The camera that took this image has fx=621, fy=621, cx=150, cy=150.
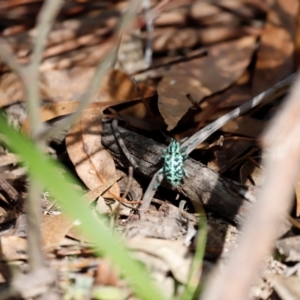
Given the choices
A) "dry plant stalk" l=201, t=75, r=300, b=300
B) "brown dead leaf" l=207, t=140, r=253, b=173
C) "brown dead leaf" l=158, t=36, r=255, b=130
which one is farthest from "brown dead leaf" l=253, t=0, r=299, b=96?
"dry plant stalk" l=201, t=75, r=300, b=300

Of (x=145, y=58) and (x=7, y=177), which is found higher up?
(x=145, y=58)

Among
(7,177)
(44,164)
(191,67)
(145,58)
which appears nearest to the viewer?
(44,164)

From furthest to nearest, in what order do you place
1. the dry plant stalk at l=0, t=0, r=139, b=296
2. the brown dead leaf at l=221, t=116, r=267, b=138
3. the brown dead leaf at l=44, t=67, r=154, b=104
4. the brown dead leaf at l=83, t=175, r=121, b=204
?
the brown dead leaf at l=44, t=67, r=154, b=104
the brown dead leaf at l=221, t=116, r=267, b=138
the brown dead leaf at l=83, t=175, r=121, b=204
the dry plant stalk at l=0, t=0, r=139, b=296

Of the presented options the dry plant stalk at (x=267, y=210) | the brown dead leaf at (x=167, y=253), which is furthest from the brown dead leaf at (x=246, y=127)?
the dry plant stalk at (x=267, y=210)

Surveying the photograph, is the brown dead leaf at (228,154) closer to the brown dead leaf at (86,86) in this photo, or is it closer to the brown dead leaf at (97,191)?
the brown dead leaf at (97,191)

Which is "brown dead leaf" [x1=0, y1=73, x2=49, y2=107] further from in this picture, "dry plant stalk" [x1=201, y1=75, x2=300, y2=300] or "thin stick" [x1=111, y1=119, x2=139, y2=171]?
"dry plant stalk" [x1=201, y1=75, x2=300, y2=300]

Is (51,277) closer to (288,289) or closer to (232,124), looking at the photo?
(288,289)

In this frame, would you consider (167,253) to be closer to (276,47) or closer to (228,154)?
(228,154)

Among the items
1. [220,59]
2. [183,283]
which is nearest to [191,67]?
[220,59]
